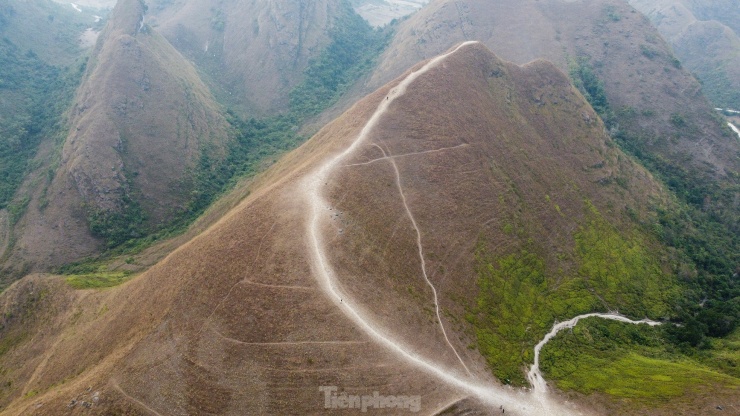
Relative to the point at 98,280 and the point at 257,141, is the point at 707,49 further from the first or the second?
the point at 98,280

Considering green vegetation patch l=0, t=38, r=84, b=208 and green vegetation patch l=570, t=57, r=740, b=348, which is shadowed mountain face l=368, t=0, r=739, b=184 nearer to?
green vegetation patch l=570, t=57, r=740, b=348

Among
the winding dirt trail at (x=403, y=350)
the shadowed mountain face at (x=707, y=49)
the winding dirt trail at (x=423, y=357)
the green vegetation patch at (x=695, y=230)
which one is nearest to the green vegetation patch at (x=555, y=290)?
the winding dirt trail at (x=423, y=357)

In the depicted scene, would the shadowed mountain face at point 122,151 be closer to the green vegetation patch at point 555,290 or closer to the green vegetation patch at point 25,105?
the green vegetation patch at point 25,105

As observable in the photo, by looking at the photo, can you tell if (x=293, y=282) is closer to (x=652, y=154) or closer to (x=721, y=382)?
(x=721, y=382)

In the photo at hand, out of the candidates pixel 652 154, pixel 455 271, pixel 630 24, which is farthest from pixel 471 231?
pixel 630 24

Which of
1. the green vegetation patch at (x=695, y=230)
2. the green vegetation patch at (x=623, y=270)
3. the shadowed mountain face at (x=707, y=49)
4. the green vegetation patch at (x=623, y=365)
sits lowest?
the shadowed mountain face at (x=707, y=49)

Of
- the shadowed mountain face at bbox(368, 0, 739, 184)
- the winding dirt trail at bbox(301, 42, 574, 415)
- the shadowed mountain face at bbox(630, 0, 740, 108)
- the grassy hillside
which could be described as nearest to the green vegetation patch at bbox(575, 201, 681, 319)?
the winding dirt trail at bbox(301, 42, 574, 415)

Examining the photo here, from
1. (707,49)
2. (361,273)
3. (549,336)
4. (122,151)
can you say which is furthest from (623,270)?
(707,49)
